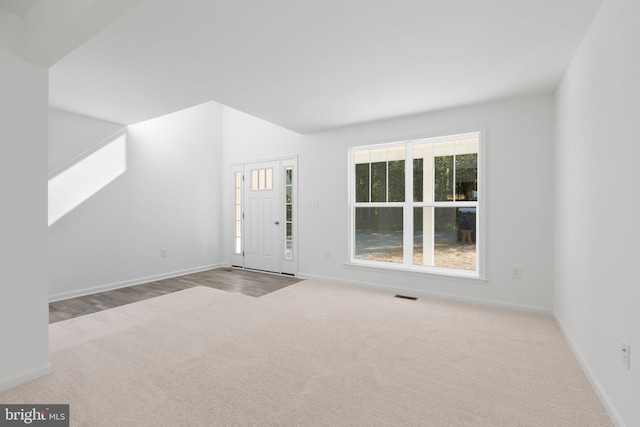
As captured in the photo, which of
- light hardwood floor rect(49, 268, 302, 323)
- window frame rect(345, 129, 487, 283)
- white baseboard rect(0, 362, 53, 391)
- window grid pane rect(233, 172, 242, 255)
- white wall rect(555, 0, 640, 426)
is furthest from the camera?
window grid pane rect(233, 172, 242, 255)

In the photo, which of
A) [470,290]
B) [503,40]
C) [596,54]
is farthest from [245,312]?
[596,54]

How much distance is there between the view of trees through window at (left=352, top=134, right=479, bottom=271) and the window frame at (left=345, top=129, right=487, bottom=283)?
1cm

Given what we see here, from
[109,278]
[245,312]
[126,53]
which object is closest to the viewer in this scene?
[126,53]

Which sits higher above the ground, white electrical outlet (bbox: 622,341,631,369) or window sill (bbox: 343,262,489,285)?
white electrical outlet (bbox: 622,341,631,369)

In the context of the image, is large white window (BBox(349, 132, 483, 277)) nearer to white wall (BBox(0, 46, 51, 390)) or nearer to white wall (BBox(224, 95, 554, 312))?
white wall (BBox(224, 95, 554, 312))

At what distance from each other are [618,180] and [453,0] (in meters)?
1.44

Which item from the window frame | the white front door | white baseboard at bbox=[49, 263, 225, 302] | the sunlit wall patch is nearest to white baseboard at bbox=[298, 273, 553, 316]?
the window frame

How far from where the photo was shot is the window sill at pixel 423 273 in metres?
3.81

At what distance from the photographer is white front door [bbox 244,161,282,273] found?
221 inches

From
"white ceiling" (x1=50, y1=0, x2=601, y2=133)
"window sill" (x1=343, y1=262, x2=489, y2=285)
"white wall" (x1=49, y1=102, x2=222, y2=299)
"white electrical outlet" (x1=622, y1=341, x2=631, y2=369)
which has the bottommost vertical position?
"window sill" (x1=343, y1=262, x2=489, y2=285)

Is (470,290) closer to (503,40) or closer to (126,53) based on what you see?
(503,40)

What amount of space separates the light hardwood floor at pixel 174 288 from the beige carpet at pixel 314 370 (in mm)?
429

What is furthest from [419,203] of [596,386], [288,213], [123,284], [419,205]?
[123,284]

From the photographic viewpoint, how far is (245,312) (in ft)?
11.4
